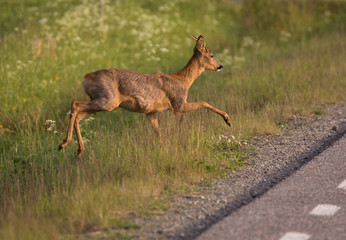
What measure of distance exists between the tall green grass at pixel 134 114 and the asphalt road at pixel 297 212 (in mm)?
876

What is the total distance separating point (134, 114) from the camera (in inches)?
445

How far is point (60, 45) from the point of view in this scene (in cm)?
1485

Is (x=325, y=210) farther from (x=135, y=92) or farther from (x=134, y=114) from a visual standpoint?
(x=134, y=114)

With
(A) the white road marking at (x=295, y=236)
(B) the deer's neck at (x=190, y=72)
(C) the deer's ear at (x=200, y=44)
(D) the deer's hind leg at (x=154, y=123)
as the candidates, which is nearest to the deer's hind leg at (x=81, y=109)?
(D) the deer's hind leg at (x=154, y=123)

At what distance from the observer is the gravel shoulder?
18.0ft

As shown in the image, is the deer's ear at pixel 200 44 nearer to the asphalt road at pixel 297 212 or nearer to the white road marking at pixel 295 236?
the asphalt road at pixel 297 212

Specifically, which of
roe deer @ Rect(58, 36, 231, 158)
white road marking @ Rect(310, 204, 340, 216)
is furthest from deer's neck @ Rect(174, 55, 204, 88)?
white road marking @ Rect(310, 204, 340, 216)

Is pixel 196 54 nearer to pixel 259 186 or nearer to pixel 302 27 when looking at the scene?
pixel 259 186

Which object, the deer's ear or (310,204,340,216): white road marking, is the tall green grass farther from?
(310,204,340,216): white road marking

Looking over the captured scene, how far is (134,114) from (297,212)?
6005 millimetres

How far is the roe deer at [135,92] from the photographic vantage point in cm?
779

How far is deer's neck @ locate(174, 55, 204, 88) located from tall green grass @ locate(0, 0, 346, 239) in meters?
0.60

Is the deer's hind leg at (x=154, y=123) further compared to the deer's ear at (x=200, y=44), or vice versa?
the deer's ear at (x=200, y=44)

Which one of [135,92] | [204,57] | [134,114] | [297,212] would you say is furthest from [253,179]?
[134,114]
